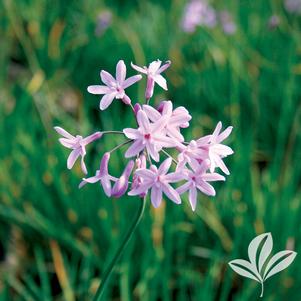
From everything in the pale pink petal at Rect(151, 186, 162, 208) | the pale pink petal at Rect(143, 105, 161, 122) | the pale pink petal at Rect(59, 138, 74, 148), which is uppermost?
the pale pink petal at Rect(143, 105, 161, 122)

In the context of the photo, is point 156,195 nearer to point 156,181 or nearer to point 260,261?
point 156,181

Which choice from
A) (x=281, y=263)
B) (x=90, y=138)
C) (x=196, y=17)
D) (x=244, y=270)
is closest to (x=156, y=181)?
(x=90, y=138)

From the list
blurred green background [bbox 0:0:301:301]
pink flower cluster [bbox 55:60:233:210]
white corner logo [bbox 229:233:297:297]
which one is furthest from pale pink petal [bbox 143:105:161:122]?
blurred green background [bbox 0:0:301:301]

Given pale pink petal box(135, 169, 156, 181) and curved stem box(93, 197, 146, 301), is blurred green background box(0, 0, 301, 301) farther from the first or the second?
pale pink petal box(135, 169, 156, 181)

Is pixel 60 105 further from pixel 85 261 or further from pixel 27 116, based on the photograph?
pixel 85 261

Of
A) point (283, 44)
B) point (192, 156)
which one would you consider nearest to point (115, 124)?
point (283, 44)
